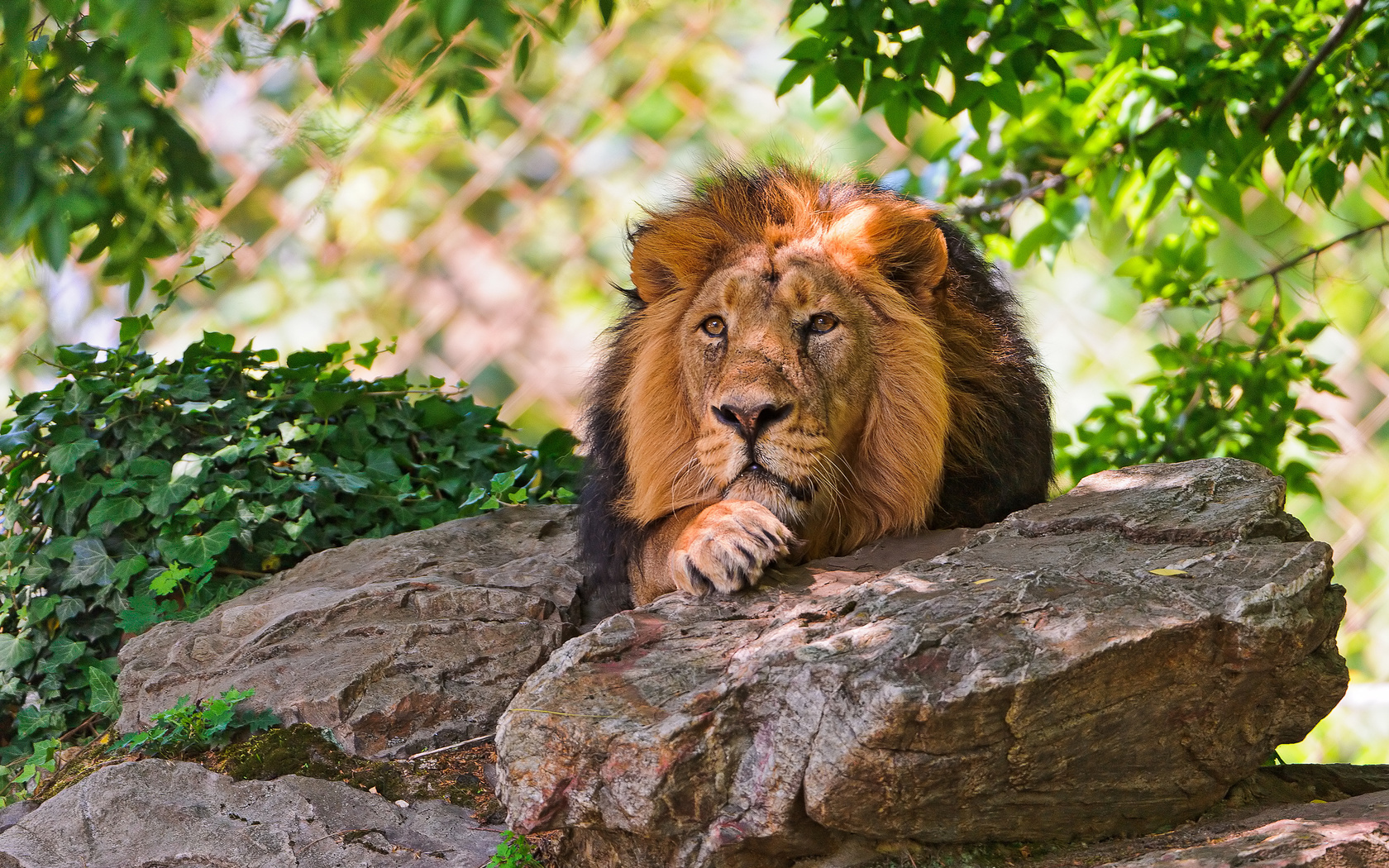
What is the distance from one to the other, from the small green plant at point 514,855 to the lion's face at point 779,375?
3.27 feet

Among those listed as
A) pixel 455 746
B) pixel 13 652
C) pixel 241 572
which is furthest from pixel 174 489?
pixel 455 746

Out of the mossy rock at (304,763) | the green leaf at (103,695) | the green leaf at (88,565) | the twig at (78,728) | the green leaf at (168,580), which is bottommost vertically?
the mossy rock at (304,763)

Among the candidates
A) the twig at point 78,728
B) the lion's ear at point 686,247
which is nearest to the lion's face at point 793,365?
the lion's ear at point 686,247

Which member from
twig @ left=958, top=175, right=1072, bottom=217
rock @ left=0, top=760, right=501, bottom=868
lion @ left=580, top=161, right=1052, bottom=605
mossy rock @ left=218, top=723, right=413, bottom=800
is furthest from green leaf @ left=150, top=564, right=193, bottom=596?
twig @ left=958, top=175, right=1072, bottom=217

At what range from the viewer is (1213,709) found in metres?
2.59

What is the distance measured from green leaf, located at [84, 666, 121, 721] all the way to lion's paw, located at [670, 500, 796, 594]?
6.25ft

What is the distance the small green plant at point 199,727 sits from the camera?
3320mm

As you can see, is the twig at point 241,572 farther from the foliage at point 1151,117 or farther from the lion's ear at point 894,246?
the foliage at point 1151,117

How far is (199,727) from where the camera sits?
10.9 feet

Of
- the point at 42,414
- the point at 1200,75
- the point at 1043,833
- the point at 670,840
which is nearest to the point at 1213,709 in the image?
the point at 1043,833

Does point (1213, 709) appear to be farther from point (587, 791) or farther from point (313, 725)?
point (313, 725)

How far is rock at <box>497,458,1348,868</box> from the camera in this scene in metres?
2.35

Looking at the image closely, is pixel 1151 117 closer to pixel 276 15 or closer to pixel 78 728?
pixel 276 15

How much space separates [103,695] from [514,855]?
6.30ft
